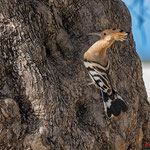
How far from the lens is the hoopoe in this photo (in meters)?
1.82

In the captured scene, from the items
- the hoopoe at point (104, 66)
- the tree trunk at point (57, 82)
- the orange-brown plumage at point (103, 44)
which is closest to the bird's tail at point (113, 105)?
the hoopoe at point (104, 66)

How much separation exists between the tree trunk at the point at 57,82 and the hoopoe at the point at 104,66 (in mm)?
181

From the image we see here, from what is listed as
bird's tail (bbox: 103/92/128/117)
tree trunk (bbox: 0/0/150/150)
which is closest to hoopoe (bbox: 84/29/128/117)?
bird's tail (bbox: 103/92/128/117)

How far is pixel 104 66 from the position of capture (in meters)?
1.95

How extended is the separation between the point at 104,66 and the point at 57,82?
37 cm

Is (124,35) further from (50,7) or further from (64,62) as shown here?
(50,7)

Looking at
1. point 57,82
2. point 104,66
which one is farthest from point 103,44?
point 57,82

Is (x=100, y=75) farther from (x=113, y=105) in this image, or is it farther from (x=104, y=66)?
(x=113, y=105)

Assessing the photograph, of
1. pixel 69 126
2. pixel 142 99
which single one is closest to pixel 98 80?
pixel 69 126

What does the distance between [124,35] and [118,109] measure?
22.4 inches

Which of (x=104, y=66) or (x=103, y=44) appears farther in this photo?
(x=104, y=66)

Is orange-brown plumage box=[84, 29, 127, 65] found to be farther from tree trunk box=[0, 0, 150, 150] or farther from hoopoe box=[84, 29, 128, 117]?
tree trunk box=[0, 0, 150, 150]

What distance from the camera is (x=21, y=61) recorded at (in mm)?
1810

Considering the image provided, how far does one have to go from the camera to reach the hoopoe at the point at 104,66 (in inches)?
71.5
